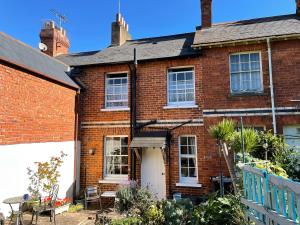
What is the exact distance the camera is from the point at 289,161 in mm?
7074

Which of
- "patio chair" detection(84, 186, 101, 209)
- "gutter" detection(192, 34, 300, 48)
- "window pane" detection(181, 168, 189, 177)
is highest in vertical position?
"gutter" detection(192, 34, 300, 48)

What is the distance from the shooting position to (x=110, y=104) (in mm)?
11977

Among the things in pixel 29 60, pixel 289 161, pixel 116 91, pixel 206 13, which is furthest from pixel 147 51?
pixel 289 161

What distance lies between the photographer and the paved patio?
8047mm

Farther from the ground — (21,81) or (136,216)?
(21,81)

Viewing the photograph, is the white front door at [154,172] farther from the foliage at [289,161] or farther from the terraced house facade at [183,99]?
the foliage at [289,161]

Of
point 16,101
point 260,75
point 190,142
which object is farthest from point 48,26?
point 260,75

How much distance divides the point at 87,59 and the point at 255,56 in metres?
8.34

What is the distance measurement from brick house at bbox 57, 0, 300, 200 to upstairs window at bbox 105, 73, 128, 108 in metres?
0.05

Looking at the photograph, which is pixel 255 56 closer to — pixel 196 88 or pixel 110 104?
pixel 196 88

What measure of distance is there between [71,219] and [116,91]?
6.00 meters

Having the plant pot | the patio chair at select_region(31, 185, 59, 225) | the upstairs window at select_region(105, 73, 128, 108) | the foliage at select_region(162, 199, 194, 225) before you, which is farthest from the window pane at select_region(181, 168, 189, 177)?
the patio chair at select_region(31, 185, 59, 225)

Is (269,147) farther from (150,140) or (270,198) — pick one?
(150,140)

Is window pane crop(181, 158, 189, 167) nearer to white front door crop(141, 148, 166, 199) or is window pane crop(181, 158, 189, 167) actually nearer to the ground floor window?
white front door crop(141, 148, 166, 199)
